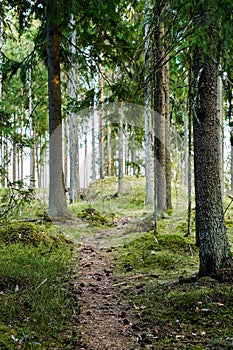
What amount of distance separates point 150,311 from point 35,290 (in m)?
1.43

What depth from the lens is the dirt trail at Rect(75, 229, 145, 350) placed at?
11.1 feet

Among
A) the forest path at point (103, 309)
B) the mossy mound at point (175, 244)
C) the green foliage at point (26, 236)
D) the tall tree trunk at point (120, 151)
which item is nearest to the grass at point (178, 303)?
the forest path at point (103, 309)

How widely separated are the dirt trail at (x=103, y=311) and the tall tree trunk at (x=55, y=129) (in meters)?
4.02

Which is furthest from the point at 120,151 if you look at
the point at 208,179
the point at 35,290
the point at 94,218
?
the point at 35,290

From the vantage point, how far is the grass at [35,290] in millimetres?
3199

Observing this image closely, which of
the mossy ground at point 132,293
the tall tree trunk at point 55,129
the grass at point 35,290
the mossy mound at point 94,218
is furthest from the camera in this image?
the mossy mound at point 94,218

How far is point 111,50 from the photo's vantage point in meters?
10.9

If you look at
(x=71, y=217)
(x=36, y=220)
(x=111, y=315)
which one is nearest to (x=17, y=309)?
(x=111, y=315)

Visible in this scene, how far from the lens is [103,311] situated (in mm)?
4246

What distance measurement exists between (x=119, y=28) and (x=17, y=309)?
849 cm

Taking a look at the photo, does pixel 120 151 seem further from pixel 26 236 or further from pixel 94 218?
pixel 26 236

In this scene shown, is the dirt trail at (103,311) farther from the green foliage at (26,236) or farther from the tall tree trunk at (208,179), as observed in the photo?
the tall tree trunk at (208,179)

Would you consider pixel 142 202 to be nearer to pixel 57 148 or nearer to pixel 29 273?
pixel 57 148

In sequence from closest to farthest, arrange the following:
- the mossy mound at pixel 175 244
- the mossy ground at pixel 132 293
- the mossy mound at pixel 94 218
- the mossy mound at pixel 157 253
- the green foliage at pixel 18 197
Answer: the mossy ground at pixel 132 293
the green foliage at pixel 18 197
the mossy mound at pixel 157 253
the mossy mound at pixel 175 244
the mossy mound at pixel 94 218
